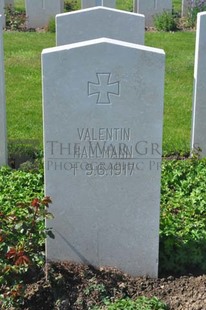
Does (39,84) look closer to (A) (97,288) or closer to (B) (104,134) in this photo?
(B) (104,134)

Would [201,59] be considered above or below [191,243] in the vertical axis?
above

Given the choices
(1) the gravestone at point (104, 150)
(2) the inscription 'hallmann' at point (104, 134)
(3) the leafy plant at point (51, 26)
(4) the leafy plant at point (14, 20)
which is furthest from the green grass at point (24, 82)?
(2) the inscription 'hallmann' at point (104, 134)

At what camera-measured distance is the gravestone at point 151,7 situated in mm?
15031

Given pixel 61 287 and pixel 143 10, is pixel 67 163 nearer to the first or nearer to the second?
pixel 61 287

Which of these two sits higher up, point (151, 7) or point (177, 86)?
point (151, 7)

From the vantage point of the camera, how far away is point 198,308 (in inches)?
166

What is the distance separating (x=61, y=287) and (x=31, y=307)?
0.23 m

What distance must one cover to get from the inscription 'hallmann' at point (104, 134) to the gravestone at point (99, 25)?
2.71 meters

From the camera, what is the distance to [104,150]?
4434mm

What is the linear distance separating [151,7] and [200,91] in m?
8.69

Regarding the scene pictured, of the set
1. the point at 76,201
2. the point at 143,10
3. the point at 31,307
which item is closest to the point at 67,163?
the point at 76,201

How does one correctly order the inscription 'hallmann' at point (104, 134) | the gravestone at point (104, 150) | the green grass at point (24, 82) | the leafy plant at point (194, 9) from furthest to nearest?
1. the leafy plant at point (194, 9)
2. the green grass at point (24, 82)
3. the inscription 'hallmann' at point (104, 134)
4. the gravestone at point (104, 150)

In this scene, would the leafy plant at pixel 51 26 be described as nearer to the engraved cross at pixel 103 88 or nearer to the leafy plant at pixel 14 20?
the leafy plant at pixel 14 20

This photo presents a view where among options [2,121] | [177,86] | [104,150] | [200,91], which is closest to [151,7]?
[177,86]
